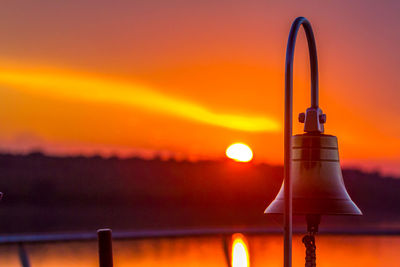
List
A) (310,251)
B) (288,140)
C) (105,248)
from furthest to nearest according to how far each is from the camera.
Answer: (105,248) → (310,251) → (288,140)

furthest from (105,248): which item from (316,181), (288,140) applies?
(288,140)

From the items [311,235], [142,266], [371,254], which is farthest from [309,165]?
[371,254]

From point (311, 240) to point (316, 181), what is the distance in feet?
1.44

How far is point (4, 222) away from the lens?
11200 cm

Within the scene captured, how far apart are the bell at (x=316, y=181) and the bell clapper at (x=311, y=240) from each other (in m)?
0.11

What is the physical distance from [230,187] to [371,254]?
45.3 metres

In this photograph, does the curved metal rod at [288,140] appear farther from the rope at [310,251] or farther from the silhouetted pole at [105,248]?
the silhouetted pole at [105,248]

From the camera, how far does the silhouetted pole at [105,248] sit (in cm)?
784

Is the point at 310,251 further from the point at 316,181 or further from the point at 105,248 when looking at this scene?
the point at 105,248

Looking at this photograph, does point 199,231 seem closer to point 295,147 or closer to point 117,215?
point 295,147

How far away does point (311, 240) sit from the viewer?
5348mm

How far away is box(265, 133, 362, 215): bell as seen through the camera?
540 centimetres

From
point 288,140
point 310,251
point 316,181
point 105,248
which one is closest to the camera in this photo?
point 288,140

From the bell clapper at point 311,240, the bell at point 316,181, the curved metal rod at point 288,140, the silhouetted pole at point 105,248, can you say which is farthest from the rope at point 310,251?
the silhouetted pole at point 105,248
